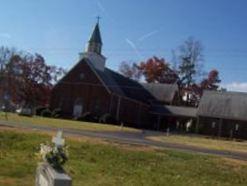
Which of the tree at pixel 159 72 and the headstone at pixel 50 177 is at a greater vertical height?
the tree at pixel 159 72

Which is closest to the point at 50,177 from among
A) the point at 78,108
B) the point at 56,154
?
the point at 56,154

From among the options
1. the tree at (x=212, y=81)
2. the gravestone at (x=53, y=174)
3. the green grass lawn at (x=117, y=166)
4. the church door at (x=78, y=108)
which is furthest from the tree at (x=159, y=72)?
the gravestone at (x=53, y=174)

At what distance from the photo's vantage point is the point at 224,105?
70.2m

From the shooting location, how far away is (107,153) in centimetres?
2272

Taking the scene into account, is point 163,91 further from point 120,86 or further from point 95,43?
point 95,43

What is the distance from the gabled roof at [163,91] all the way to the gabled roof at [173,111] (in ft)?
13.1

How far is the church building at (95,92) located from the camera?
221 feet

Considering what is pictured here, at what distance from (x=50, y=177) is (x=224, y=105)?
62354 millimetres

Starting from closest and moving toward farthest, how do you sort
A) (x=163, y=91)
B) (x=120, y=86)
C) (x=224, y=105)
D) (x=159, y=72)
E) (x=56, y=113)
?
(x=56, y=113) < (x=224, y=105) < (x=120, y=86) < (x=163, y=91) < (x=159, y=72)

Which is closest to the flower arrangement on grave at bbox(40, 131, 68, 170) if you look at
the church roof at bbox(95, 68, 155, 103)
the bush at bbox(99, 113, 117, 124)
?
the bush at bbox(99, 113, 117, 124)

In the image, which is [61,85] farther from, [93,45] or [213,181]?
[213,181]

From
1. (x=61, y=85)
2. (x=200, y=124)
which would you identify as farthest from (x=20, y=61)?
(x=200, y=124)

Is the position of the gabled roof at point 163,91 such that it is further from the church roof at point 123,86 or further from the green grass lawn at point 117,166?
the green grass lawn at point 117,166

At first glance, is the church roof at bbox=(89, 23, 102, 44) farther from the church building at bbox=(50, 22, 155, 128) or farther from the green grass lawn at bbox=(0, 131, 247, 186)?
the green grass lawn at bbox=(0, 131, 247, 186)
